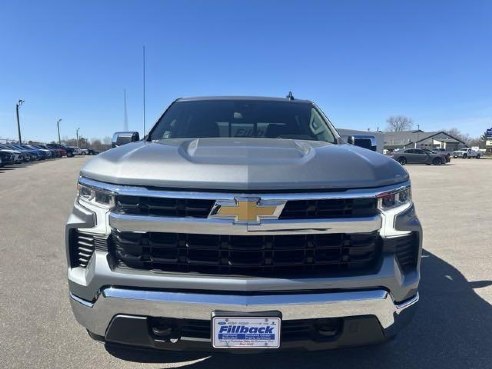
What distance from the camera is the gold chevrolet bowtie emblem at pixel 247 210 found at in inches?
83.0

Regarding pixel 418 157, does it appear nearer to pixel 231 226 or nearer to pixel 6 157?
pixel 6 157

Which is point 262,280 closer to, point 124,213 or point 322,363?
point 124,213

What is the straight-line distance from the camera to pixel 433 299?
13.3 ft

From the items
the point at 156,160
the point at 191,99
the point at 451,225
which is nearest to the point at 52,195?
the point at 191,99

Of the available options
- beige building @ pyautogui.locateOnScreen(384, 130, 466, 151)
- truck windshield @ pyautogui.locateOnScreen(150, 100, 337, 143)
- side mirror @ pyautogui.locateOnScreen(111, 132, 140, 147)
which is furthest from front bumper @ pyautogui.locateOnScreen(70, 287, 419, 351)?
beige building @ pyautogui.locateOnScreen(384, 130, 466, 151)

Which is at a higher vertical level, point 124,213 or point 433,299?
point 124,213

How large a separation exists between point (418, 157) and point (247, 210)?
40.5 metres

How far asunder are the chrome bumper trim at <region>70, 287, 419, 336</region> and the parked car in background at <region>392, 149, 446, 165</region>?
38495 millimetres

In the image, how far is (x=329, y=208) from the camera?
2203mm

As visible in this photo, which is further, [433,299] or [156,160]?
[433,299]

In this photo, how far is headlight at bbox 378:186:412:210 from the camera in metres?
2.29

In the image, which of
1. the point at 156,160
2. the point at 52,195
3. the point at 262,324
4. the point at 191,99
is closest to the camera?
the point at 262,324

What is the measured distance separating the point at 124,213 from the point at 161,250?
0.27 meters

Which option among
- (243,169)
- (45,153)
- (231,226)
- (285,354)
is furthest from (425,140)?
(231,226)
